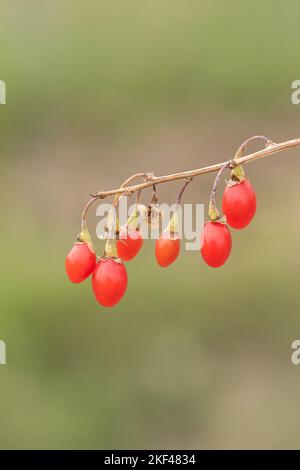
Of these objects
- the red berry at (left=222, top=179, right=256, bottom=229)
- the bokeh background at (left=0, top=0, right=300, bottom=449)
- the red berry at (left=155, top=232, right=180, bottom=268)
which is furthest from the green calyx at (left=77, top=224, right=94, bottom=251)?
the bokeh background at (left=0, top=0, right=300, bottom=449)

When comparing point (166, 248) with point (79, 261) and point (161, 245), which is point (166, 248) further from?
point (79, 261)

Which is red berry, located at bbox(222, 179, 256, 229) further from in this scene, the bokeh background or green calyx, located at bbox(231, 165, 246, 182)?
the bokeh background

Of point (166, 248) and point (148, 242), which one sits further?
point (148, 242)

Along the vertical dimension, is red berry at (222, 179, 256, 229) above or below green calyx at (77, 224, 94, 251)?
above

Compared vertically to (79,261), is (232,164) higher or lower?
higher

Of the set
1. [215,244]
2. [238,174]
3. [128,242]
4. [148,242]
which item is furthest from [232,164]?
[148,242]

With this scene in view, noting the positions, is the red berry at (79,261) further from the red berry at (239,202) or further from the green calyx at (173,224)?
the red berry at (239,202)
